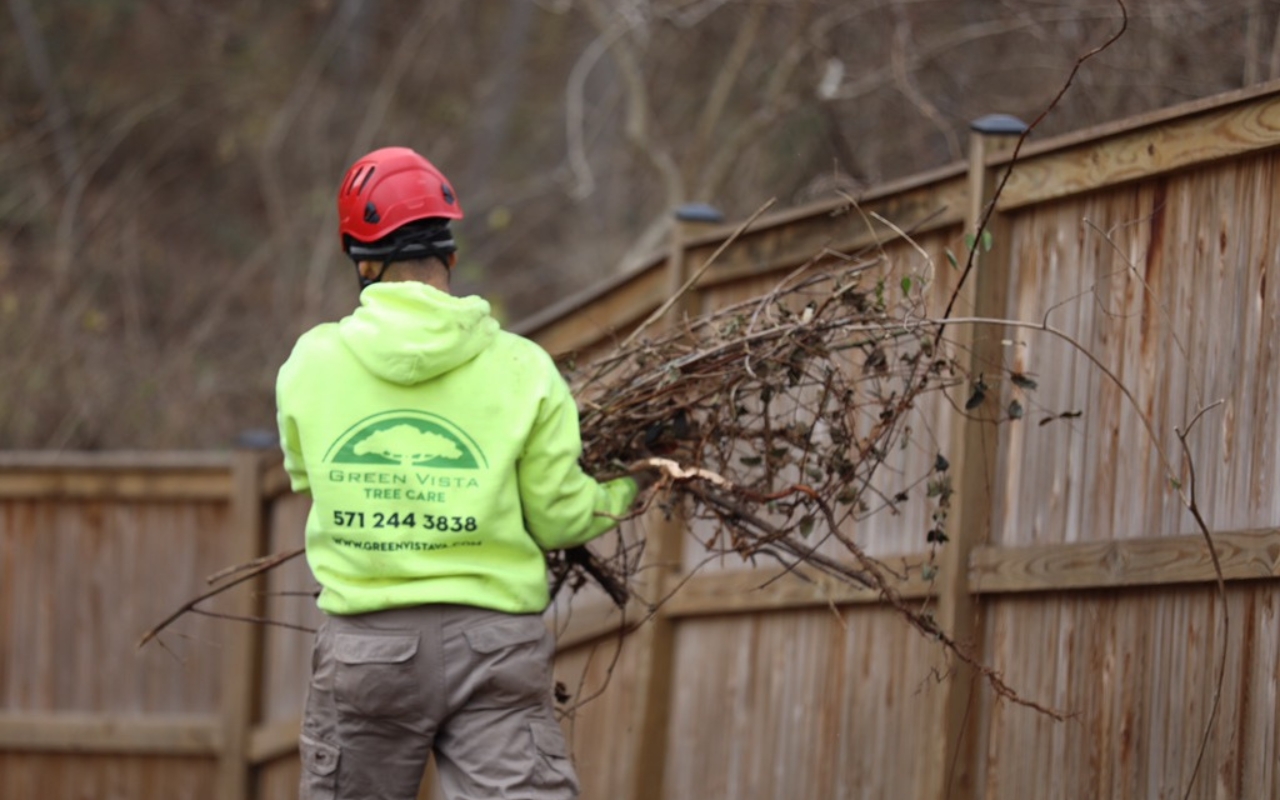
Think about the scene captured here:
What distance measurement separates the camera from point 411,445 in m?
3.89

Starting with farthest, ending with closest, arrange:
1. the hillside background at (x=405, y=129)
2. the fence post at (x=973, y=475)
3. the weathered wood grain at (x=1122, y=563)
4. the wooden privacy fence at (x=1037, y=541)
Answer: the hillside background at (x=405, y=129)
the fence post at (x=973, y=475)
the wooden privacy fence at (x=1037, y=541)
the weathered wood grain at (x=1122, y=563)

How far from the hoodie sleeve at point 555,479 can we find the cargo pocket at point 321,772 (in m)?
0.67

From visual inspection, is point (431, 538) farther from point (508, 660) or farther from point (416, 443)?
point (508, 660)

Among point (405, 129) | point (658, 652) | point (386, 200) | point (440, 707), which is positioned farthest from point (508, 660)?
point (405, 129)

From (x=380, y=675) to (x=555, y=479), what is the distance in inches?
22.7

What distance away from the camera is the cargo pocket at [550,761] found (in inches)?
152

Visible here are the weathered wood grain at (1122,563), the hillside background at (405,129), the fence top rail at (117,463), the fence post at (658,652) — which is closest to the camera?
the weathered wood grain at (1122,563)

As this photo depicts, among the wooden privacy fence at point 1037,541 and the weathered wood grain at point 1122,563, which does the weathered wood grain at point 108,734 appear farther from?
the weathered wood grain at point 1122,563

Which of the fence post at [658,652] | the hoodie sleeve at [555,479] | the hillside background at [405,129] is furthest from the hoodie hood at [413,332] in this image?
the hillside background at [405,129]

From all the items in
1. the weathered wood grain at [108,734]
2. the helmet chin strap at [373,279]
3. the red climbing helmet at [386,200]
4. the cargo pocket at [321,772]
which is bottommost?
the weathered wood grain at [108,734]

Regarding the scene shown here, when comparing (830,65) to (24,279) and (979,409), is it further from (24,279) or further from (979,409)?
(24,279)

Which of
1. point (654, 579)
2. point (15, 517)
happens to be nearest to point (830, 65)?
point (654, 579)

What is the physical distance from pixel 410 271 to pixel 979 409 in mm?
1544

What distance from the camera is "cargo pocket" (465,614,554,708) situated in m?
3.84
